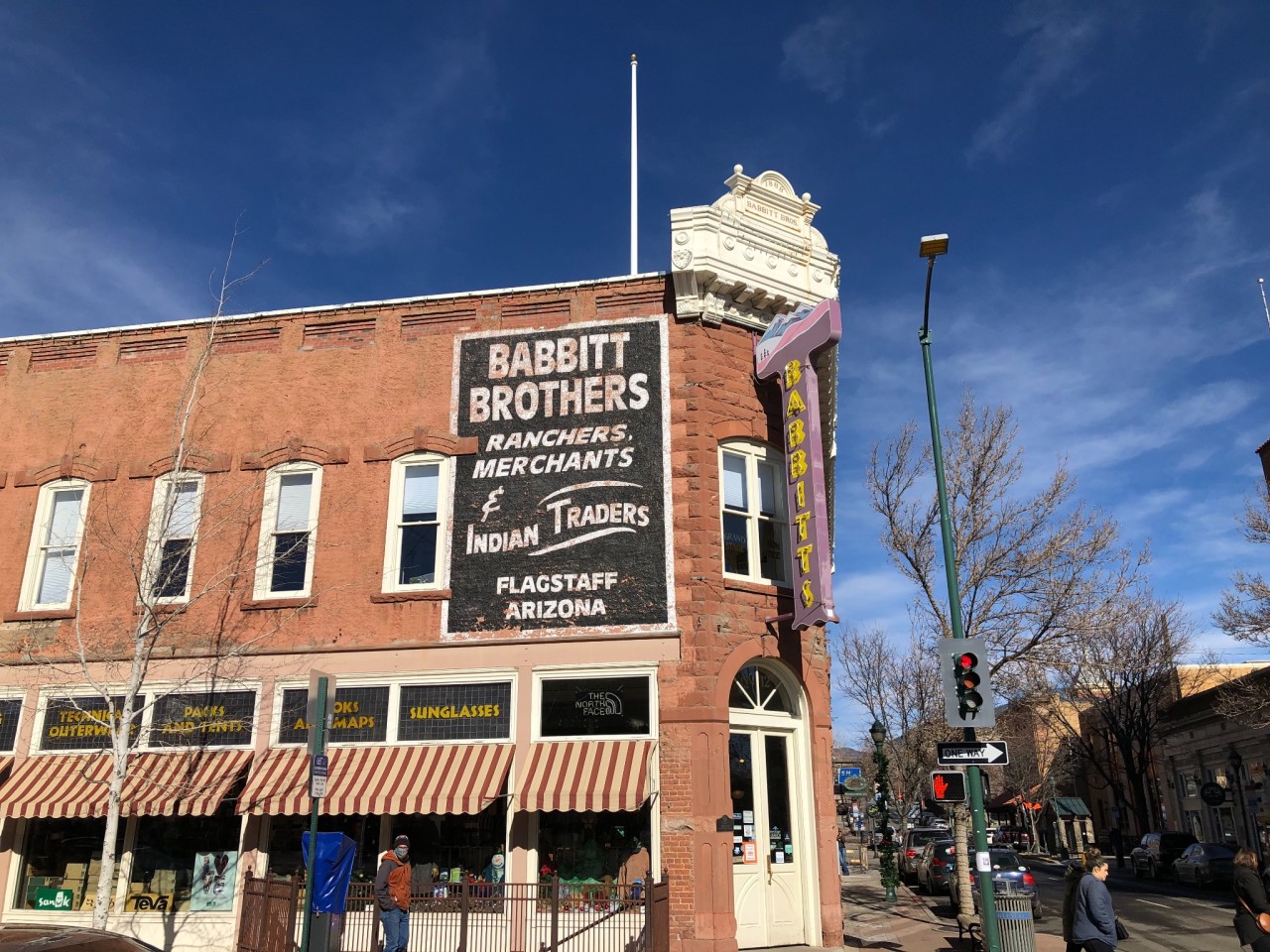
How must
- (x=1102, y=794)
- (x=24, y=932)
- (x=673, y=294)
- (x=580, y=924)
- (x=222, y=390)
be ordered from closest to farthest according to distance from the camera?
1. (x=24, y=932)
2. (x=580, y=924)
3. (x=673, y=294)
4. (x=222, y=390)
5. (x=1102, y=794)

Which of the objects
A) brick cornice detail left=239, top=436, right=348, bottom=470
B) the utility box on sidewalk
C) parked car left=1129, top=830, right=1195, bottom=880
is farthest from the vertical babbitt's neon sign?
parked car left=1129, top=830, right=1195, bottom=880

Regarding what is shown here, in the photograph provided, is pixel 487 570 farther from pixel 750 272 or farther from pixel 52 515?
pixel 52 515

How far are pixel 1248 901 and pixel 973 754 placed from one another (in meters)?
3.54

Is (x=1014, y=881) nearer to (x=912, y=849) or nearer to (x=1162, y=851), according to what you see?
(x=912, y=849)

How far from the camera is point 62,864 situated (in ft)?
53.0

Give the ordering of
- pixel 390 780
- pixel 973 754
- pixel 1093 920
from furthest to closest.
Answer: pixel 390 780 → pixel 973 754 → pixel 1093 920

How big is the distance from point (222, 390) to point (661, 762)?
10589 mm

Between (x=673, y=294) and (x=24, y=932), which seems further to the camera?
(x=673, y=294)

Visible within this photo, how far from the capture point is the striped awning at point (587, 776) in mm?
13930

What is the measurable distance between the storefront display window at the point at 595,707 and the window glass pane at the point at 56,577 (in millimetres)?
9289

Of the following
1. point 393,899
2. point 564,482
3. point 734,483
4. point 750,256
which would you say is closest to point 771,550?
point 734,483

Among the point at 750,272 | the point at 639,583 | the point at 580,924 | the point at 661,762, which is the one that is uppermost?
the point at 750,272

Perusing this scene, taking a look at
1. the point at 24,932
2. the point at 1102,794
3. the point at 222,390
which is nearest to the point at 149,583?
the point at 222,390

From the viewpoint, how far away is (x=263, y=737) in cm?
1591
